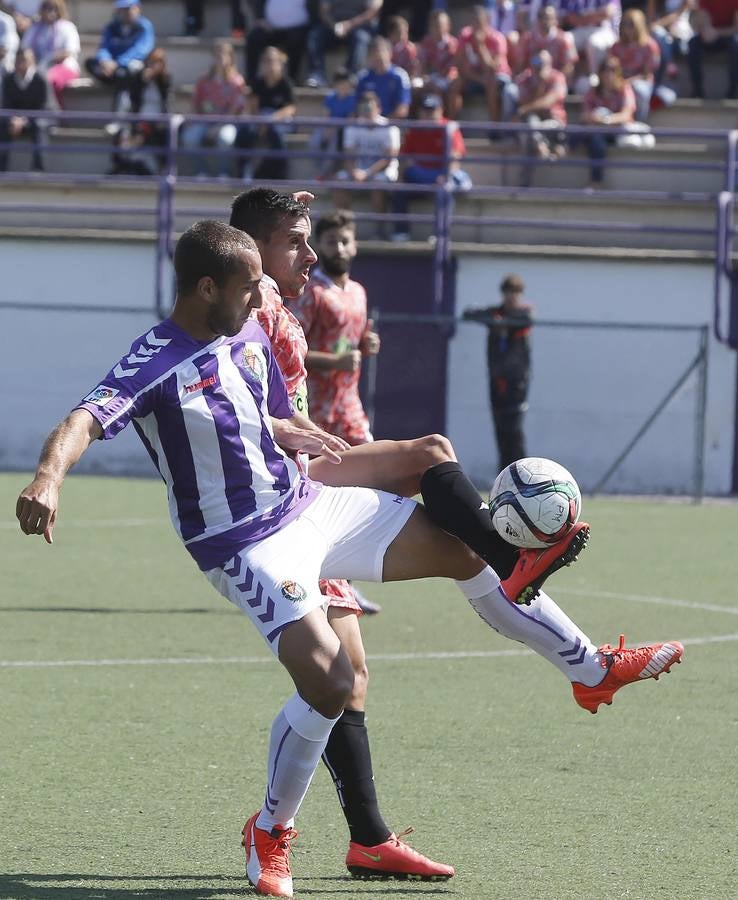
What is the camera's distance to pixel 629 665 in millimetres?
5027

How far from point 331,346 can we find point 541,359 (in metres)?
8.47

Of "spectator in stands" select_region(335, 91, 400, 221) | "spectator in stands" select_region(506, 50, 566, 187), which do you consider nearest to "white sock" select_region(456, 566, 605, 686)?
"spectator in stands" select_region(335, 91, 400, 221)

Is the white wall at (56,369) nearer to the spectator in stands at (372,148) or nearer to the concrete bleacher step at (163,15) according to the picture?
the spectator in stands at (372,148)

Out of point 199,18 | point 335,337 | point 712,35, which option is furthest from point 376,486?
point 199,18

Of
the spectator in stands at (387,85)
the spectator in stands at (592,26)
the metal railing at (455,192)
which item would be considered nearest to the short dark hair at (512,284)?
the metal railing at (455,192)

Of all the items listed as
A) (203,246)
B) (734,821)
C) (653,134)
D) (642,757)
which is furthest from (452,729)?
(653,134)

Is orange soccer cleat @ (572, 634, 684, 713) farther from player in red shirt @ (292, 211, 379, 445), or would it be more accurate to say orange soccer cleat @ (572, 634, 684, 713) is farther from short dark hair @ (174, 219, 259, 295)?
player in red shirt @ (292, 211, 379, 445)

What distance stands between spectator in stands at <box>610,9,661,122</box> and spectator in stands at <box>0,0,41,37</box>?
7886 millimetres

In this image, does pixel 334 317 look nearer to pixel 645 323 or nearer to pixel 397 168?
pixel 645 323

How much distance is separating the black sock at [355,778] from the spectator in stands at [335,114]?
1523cm

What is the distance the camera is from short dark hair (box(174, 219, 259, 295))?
4648mm

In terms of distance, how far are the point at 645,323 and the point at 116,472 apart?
6049 mm

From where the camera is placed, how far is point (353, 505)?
4.99 m

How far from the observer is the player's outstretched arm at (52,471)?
13.7 feet
